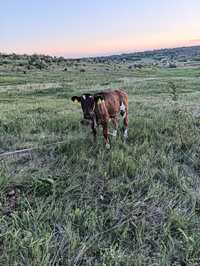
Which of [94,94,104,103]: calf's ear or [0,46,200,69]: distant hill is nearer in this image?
[94,94,104,103]: calf's ear

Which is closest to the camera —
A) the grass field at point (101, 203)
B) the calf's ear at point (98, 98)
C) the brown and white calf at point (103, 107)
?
the grass field at point (101, 203)

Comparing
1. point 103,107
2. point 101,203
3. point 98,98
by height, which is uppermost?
point 98,98

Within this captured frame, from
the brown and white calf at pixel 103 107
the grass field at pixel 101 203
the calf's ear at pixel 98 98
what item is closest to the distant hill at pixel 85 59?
the brown and white calf at pixel 103 107

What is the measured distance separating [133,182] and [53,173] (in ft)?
5.09

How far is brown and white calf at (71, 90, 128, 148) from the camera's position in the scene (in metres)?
9.77

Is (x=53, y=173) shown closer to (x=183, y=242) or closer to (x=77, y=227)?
(x=77, y=227)

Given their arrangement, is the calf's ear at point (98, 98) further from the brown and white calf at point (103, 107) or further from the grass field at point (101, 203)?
the grass field at point (101, 203)

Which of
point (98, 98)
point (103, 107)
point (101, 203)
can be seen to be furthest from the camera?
point (103, 107)

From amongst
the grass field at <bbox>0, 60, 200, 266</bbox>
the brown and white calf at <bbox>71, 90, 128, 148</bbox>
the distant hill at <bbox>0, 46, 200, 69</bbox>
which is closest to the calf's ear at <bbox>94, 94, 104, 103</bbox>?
the brown and white calf at <bbox>71, 90, 128, 148</bbox>

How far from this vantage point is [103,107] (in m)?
10.7

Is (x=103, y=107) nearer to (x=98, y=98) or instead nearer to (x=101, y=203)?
(x=98, y=98)

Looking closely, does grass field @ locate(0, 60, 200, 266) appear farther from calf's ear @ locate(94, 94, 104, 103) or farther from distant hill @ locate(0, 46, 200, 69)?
distant hill @ locate(0, 46, 200, 69)

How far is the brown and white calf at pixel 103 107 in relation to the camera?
9766 mm

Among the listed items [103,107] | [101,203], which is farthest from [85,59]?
[101,203]
